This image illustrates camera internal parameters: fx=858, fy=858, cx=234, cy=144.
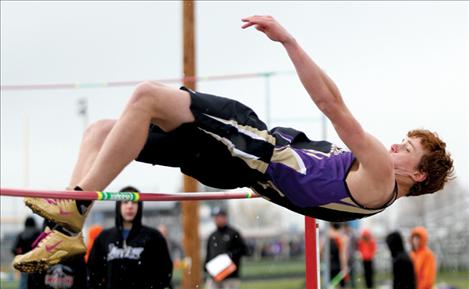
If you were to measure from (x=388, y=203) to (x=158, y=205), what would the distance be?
23455 millimetres

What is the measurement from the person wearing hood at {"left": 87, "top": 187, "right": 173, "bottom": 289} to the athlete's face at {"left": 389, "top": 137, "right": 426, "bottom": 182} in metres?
2.70

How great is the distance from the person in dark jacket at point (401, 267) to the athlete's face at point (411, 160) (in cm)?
532

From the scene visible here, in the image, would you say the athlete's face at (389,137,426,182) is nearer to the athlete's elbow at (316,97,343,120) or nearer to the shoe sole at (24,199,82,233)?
the athlete's elbow at (316,97,343,120)

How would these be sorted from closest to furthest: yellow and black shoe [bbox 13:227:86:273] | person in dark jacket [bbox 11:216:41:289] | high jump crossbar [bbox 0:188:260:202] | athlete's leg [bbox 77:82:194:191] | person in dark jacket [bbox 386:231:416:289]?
high jump crossbar [bbox 0:188:260:202], athlete's leg [bbox 77:82:194:191], yellow and black shoe [bbox 13:227:86:273], person in dark jacket [bbox 11:216:41:289], person in dark jacket [bbox 386:231:416:289]

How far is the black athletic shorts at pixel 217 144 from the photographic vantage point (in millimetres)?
4172

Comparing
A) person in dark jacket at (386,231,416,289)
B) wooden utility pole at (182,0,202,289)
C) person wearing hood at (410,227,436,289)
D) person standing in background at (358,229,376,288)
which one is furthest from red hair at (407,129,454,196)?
person standing in background at (358,229,376,288)

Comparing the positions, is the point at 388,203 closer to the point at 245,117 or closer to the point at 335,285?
the point at 245,117

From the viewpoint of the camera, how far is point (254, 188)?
450cm

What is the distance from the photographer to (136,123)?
13.3ft

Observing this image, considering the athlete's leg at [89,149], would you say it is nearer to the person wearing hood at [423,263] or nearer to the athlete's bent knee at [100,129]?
the athlete's bent knee at [100,129]

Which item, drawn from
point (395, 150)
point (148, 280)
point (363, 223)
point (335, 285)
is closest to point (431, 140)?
point (395, 150)

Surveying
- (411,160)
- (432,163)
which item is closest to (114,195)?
(411,160)

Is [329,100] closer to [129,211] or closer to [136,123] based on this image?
[136,123]

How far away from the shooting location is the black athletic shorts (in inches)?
164
